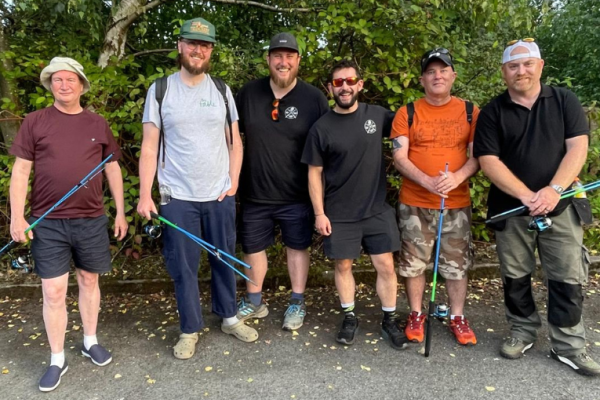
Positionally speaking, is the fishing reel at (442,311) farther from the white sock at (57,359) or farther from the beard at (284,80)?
the white sock at (57,359)

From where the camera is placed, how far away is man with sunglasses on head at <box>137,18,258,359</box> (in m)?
3.21

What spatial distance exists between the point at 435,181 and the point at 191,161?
172 centimetres

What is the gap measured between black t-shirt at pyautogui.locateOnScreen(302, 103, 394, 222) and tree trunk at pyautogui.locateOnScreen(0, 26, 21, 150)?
10.2 feet

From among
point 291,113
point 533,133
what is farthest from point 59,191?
point 533,133

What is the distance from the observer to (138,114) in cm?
436

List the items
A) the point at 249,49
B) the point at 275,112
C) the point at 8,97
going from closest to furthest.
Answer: the point at 275,112
the point at 8,97
the point at 249,49

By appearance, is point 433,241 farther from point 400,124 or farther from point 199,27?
point 199,27

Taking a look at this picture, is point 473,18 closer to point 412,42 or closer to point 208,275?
point 412,42

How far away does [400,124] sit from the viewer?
133 inches

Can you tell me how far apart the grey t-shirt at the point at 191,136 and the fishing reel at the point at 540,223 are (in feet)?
7.15

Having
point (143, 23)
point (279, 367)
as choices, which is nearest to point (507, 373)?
point (279, 367)

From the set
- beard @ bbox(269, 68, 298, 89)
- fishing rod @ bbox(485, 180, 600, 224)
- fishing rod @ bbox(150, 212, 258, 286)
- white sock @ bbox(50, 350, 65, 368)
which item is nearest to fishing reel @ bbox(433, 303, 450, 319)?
fishing rod @ bbox(485, 180, 600, 224)

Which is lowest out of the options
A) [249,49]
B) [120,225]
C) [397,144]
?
[120,225]

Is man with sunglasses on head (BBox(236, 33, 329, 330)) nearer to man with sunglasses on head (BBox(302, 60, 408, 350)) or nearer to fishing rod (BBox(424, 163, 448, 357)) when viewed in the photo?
man with sunglasses on head (BBox(302, 60, 408, 350))
